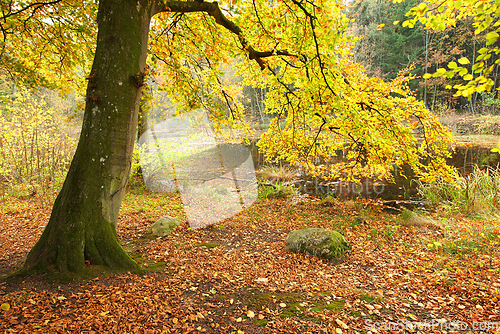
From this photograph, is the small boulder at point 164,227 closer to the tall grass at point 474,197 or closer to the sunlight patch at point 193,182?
the sunlight patch at point 193,182

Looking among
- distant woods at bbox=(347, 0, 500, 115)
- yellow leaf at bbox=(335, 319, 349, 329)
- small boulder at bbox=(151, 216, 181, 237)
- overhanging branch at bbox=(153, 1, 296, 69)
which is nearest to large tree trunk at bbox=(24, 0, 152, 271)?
overhanging branch at bbox=(153, 1, 296, 69)

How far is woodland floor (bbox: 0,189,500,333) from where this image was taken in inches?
99.8

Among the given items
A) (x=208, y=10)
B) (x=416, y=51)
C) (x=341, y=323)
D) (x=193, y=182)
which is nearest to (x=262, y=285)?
(x=341, y=323)

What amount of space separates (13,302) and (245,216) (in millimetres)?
5282

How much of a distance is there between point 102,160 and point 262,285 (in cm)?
266

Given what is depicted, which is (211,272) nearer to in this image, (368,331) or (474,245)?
(368,331)

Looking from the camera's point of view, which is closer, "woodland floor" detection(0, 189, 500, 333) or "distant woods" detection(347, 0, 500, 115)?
"woodland floor" detection(0, 189, 500, 333)

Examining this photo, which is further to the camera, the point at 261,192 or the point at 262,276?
the point at 261,192

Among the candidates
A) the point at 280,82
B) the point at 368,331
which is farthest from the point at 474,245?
the point at 280,82

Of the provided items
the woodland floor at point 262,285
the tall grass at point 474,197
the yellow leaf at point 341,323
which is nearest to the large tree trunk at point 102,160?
the woodland floor at point 262,285

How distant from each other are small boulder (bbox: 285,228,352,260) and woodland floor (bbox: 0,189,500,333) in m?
0.16

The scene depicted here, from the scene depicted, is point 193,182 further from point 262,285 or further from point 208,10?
point 262,285

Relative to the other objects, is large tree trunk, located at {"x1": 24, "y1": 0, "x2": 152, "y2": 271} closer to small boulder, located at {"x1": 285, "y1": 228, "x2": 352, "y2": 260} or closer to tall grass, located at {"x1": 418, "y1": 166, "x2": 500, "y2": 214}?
small boulder, located at {"x1": 285, "y1": 228, "x2": 352, "y2": 260}

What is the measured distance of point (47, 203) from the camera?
7453 mm
